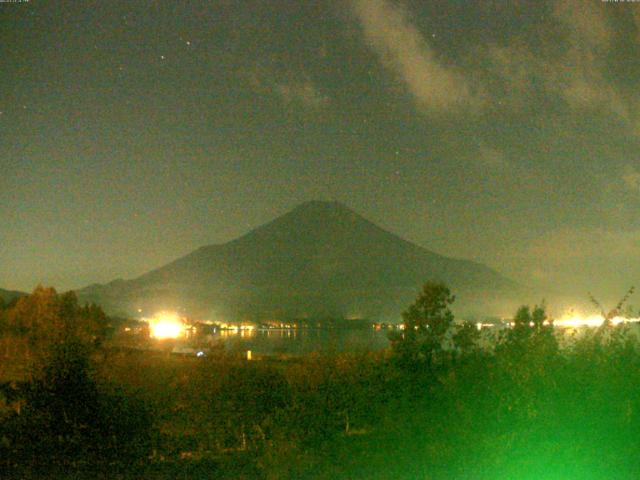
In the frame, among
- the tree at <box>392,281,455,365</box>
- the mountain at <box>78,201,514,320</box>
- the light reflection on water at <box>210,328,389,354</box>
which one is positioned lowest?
the light reflection on water at <box>210,328,389,354</box>

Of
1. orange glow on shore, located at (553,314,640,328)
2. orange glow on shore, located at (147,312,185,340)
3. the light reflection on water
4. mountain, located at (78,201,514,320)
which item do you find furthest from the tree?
mountain, located at (78,201,514,320)

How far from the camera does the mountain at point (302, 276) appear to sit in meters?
104

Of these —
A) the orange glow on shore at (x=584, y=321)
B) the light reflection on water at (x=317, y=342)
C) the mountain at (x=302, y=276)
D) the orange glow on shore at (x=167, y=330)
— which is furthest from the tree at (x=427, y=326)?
the mountain at (x=302, y=276)

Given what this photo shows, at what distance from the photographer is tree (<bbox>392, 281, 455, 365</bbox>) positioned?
11.9m

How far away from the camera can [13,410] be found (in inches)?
466

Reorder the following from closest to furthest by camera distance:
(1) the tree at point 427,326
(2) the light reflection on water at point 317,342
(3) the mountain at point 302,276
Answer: (1) the tree at point 427,326
(2) the light reflection on water at point 317,342
(3) the mountain at point 302,276

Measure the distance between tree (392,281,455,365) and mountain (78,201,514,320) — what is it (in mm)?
57480

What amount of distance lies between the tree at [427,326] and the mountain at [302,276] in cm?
5748

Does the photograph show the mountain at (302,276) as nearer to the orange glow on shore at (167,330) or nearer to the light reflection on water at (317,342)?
the light reflection on water at (317,342)

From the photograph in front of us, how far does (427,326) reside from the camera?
41.1 feet

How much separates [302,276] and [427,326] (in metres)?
131

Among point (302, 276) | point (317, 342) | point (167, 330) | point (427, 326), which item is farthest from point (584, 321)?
point (302, 276)

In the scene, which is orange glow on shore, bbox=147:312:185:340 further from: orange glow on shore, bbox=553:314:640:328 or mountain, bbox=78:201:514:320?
orange glow on shore, bbox=553:314:640:328

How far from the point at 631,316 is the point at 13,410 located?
9191mm
